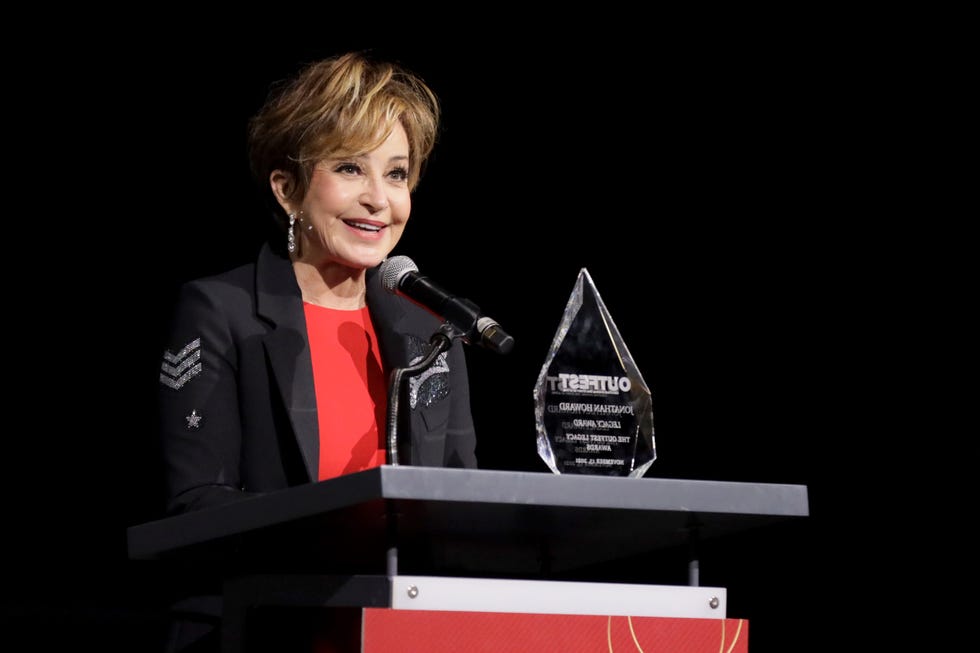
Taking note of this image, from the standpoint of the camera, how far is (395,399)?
1.69 metres

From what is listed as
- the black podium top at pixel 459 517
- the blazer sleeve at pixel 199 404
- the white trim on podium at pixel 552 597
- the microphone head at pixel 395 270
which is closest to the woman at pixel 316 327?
the blazer sleeve at pixel 199 404

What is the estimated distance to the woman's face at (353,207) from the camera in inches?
90.3

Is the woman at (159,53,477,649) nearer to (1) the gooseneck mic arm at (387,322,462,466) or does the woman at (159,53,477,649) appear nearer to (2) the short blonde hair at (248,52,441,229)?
(2) the short blonde hair at (248,52,441,229)

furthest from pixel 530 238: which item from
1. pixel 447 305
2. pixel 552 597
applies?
pixel 552 597

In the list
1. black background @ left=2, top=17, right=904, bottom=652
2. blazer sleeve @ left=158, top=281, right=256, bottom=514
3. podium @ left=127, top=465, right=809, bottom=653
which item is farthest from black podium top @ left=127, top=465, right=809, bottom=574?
black background @ left=2, top=17, right=904, bottom=652

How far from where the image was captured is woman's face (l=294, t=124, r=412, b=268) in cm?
229

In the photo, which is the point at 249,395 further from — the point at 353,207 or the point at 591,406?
the point at 591,406

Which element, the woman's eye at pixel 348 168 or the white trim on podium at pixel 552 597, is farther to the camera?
the woman's eye at pixel 348 168

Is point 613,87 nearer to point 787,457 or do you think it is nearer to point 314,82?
point 787,457

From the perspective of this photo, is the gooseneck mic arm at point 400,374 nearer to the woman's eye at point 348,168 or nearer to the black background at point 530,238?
the woman's eye at point 348,168

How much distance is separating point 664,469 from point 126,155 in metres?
1.71

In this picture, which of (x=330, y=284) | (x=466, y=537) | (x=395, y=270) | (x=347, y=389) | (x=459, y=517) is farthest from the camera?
(x=330, y=284)

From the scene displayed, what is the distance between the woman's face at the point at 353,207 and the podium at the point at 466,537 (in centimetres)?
68

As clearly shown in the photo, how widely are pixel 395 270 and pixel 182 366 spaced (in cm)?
→ 40
